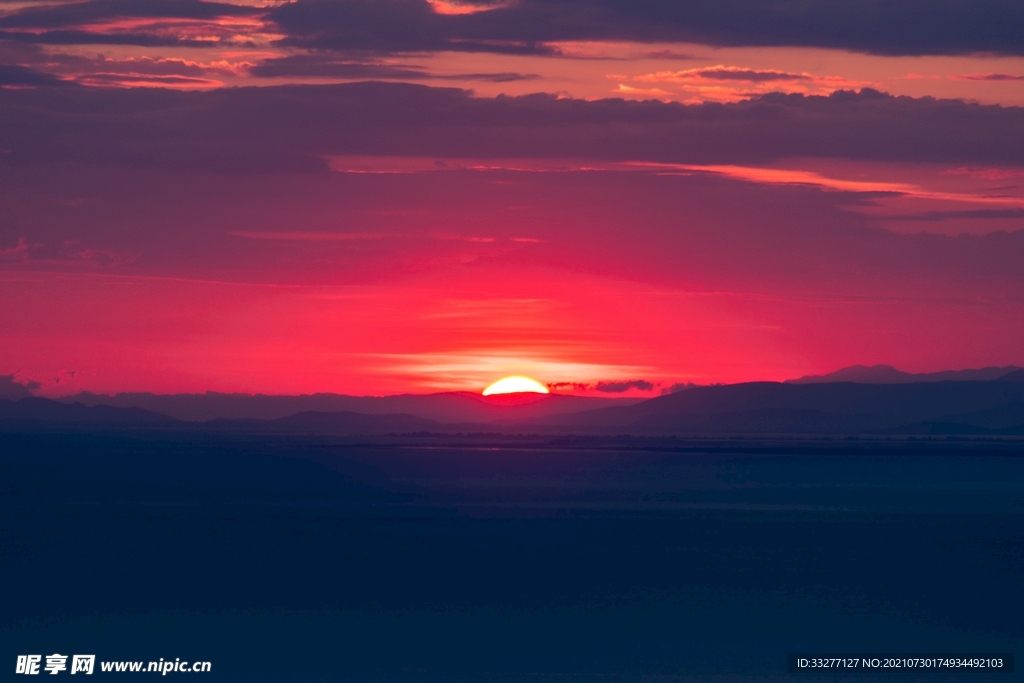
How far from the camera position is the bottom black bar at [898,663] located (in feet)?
59.0

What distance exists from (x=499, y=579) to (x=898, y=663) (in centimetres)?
967

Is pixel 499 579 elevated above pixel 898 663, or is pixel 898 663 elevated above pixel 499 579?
pixel 499 579

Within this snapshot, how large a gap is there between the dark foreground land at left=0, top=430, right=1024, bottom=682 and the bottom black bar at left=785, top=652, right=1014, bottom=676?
0.36 m

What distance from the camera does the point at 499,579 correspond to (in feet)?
85.9

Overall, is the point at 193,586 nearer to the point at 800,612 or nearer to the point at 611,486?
the point at 800,612

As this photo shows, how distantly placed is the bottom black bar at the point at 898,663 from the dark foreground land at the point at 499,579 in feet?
1.17

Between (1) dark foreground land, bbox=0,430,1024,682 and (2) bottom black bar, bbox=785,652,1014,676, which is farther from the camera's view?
(1) dark foreground land, bbox=0,430,1024,682

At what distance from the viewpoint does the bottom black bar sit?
18.0 m

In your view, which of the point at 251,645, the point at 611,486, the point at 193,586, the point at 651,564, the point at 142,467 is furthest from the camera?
the point at 142,467

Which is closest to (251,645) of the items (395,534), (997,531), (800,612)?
(800,612)

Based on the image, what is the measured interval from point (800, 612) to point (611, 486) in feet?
103

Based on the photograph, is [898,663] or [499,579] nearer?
[898,663]

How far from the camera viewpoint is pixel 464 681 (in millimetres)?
17312

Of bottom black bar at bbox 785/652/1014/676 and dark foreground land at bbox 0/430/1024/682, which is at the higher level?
dark foreground land at bbox 0/430/1024/682
